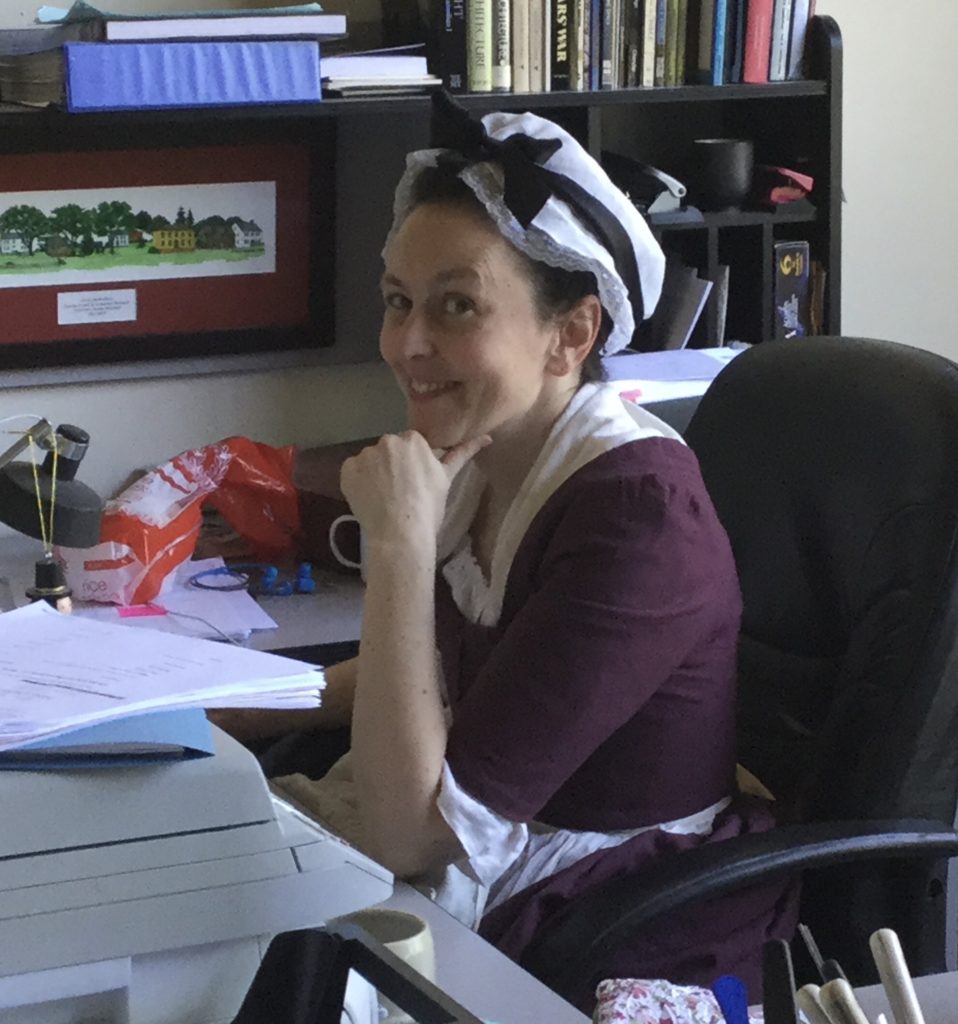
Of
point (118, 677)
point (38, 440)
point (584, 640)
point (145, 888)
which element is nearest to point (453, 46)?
point (38, 440)

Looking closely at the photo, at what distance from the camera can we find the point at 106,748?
95 centimetres

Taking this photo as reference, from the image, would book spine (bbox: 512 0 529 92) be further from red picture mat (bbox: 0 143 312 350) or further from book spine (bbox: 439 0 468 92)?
red picture mat (bbox: 0 143 312 350)

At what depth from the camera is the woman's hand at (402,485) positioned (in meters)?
1.58

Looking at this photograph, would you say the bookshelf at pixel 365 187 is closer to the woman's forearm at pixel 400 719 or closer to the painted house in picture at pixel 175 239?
the painted house in picture at pixel 175 239

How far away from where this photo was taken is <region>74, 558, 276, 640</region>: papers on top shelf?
6.73ft

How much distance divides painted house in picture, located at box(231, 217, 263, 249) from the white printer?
163 cm

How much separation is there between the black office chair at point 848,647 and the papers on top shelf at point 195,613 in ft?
2.07

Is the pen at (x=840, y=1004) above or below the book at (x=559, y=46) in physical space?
below

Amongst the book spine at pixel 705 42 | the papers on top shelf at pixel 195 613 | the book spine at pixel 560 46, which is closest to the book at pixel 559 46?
the book spine at pixel 560 46

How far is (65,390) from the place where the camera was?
2.48 metres

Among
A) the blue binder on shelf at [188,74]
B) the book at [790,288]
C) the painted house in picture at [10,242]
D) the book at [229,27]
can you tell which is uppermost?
the book at [229,27]

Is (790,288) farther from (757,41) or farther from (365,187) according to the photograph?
(365,187)

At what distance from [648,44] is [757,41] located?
0.59 ft

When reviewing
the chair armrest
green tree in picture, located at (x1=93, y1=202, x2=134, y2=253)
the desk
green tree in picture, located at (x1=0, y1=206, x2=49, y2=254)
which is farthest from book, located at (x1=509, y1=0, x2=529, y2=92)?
the desk
